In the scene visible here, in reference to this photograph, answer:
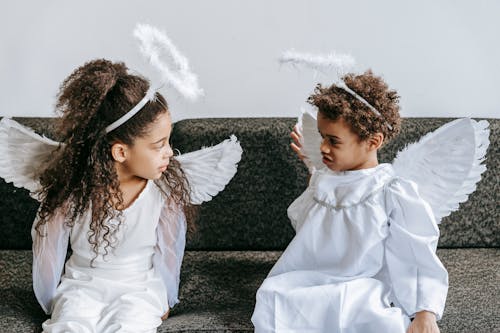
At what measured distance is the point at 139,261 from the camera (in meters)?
2.05

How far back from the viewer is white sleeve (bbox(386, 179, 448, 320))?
1848 mm

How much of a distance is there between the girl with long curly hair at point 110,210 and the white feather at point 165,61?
6 cm

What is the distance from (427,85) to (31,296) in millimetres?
1419

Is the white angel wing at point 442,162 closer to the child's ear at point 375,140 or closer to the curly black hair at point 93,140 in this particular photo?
the child's ear at point 375,140

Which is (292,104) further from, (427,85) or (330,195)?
(330,195)

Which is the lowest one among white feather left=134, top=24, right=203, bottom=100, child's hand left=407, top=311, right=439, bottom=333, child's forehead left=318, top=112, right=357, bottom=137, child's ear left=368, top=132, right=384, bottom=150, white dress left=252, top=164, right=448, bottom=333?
child's hand left=407, top=311, right=439, bottom=333


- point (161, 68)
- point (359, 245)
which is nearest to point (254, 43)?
point (161, 68)

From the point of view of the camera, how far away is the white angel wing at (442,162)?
2.12m

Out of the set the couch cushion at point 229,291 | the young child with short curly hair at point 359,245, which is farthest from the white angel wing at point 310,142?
the couch cushion at point 229,291

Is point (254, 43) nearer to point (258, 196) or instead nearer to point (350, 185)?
point (258, 196)

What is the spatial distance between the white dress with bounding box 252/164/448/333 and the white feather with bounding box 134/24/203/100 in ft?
1.36

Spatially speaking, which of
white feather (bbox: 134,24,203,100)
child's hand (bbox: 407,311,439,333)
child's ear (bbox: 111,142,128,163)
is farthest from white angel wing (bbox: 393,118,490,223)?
child's ear (bbox: 111,142,128,163)

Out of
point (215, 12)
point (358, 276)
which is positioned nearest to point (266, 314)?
point (358, 276)

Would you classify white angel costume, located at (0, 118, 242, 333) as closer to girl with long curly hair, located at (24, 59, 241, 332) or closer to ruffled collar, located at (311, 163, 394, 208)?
girl with long curly hair, located at (24, 59, 241, 332)
